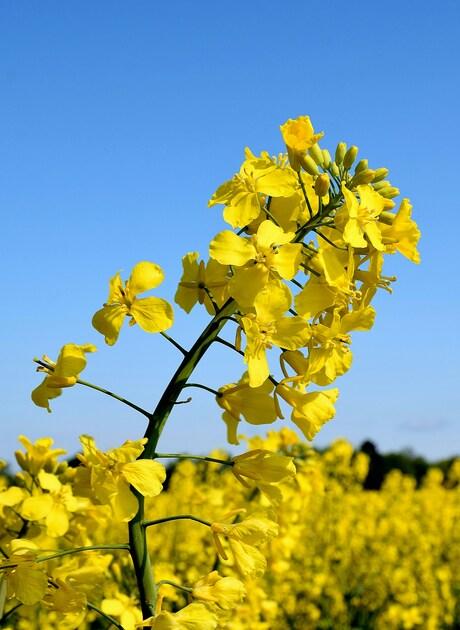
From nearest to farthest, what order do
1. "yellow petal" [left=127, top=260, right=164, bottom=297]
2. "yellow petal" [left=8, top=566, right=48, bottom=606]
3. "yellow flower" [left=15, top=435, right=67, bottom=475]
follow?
"yellow petal" [left=127, top=260, right=164, bottom=297] → "yellow petal" [left=8, top=566, right=48, bottom=606] → "yellow flower" [left=15, top=435, right=67, bottom=475]

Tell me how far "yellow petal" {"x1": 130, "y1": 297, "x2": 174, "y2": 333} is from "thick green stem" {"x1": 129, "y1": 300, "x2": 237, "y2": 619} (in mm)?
75

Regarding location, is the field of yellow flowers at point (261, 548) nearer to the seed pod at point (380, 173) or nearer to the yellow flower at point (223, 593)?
the yellow flower at point (223, 593)

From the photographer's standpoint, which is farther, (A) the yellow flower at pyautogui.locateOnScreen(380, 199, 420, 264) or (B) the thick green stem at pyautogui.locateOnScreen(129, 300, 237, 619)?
(A) the yellow flower at pyautogui.locateOnScreen(380, 199, 420, 264)

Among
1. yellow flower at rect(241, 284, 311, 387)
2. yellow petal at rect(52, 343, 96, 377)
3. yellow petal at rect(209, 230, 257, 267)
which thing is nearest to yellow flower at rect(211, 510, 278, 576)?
yellow flower at rect(241, 284, 311, 387)

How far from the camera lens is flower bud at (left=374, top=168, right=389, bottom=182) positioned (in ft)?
6.16

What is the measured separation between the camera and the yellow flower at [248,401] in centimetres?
174

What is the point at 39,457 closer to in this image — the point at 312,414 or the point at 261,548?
the point at 312,414

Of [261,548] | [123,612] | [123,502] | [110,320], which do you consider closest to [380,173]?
[110,320]

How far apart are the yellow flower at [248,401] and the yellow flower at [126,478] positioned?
233 millimetres

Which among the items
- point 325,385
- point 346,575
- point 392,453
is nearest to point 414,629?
point 346,575

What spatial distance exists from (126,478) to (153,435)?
10 cm

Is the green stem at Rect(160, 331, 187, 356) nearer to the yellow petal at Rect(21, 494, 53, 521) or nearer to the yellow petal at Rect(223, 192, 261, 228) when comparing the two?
the yellow petal at Rect(223, 192, 261, 228)

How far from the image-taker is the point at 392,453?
79.0ft

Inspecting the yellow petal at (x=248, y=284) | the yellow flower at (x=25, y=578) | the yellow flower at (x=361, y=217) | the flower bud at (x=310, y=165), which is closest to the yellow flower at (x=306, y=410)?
the yellow petal at (x=248, y=284)
